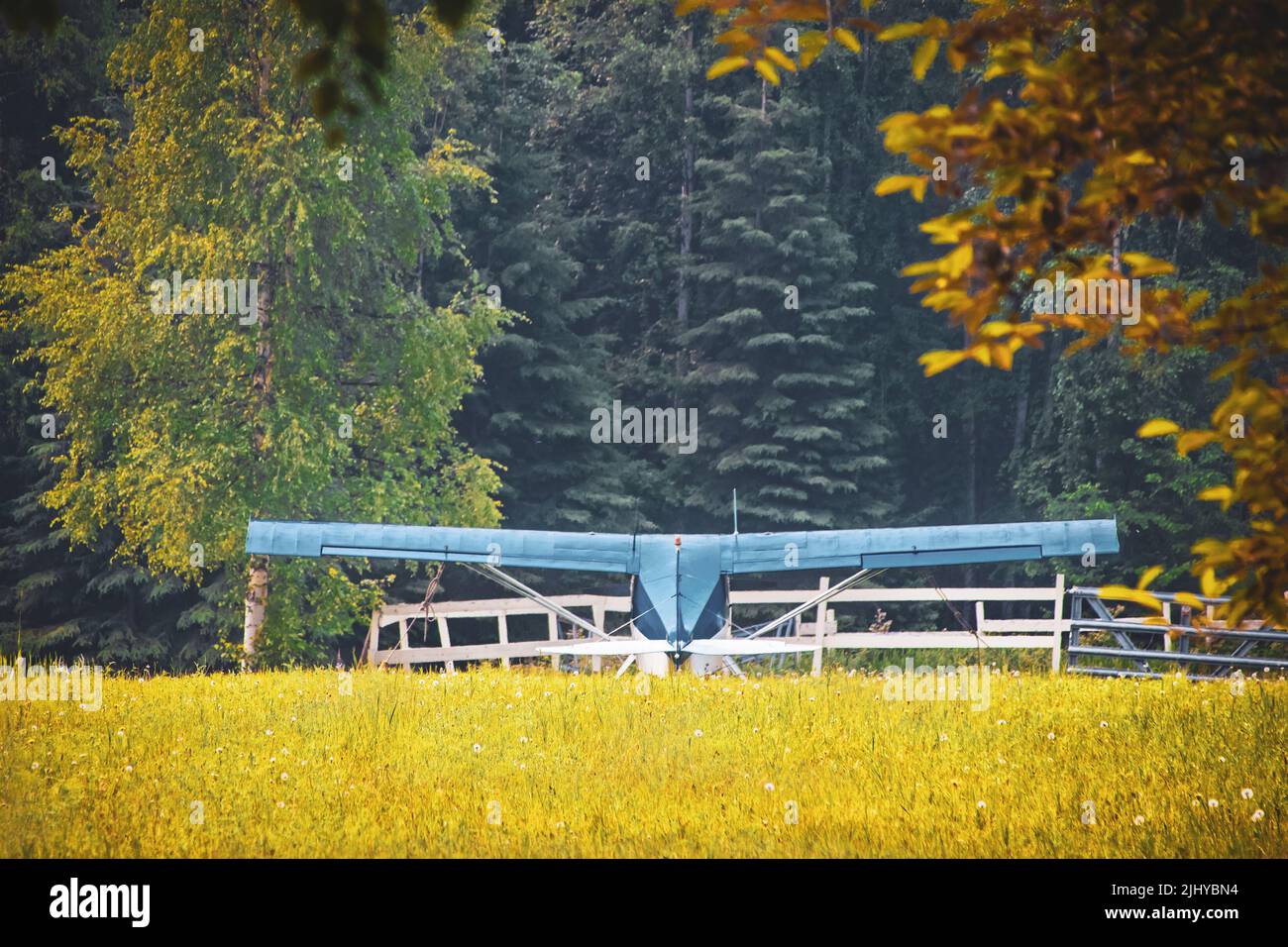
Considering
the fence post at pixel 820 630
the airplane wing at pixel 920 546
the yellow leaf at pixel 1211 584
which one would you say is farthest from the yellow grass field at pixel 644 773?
the fence post at pixel 820 630

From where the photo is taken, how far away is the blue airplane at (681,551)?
17016 millimetres

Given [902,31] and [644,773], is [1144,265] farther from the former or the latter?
[644,773]

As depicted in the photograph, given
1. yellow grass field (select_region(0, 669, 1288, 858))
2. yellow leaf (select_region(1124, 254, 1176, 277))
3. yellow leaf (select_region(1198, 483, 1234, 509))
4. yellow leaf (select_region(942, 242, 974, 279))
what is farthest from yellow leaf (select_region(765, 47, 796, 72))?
yellow grass field (select_region(0, 669, 1288, 858))

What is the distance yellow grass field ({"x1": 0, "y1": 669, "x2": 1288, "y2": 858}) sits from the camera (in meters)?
8.05

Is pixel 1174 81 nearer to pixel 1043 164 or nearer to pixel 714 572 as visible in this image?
pixel 1043 164

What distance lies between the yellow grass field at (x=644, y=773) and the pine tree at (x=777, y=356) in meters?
20.9

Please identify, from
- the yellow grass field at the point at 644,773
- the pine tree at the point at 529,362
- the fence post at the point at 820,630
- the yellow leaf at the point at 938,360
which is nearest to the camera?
the yellow leaf at the point at 938,360

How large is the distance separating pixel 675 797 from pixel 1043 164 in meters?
6.02

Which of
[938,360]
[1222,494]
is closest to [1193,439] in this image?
[1222,494]

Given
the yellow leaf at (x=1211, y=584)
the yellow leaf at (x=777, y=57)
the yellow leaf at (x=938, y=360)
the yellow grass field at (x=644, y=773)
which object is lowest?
the yellow grass field at (x=644, y=773)

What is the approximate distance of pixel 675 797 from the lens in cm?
923

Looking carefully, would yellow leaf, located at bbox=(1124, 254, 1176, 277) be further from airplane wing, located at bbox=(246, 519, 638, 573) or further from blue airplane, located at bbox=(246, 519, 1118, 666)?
airplane wing, located at bbox=(246, 519, 638, 573)

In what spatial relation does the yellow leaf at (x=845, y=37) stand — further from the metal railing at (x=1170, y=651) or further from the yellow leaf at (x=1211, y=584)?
the metal railing at (x=1170, y=651)
